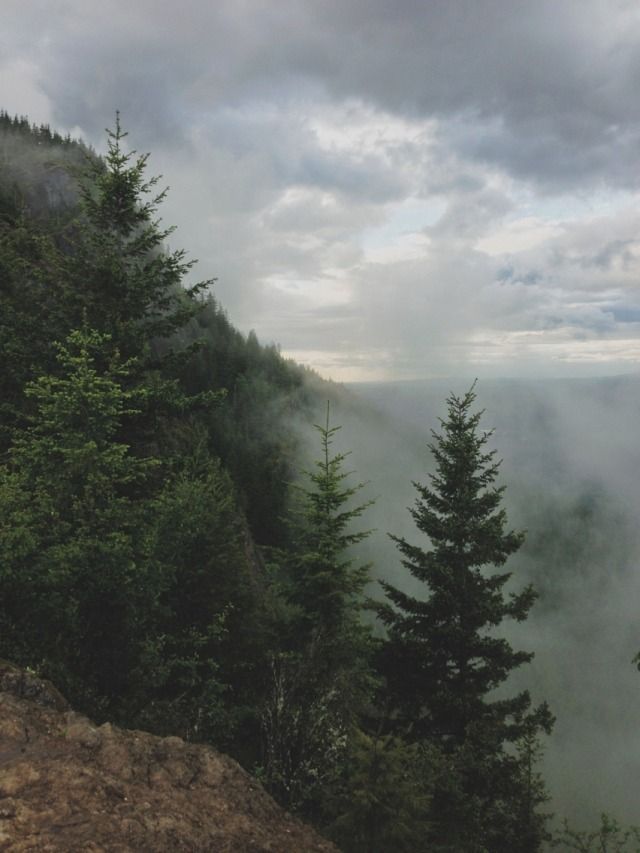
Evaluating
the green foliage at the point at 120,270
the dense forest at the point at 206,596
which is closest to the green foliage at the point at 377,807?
the dense forest at the point at 206,596

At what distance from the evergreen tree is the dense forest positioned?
0.06 m

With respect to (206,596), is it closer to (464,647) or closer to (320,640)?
(320,640)

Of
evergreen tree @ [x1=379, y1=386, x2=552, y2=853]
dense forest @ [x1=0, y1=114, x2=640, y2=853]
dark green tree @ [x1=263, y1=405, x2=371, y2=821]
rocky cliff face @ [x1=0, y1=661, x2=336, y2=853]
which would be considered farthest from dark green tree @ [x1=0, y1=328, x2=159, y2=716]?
evergreen tree @ [x1=379, y1=386, x2=552, y2=853]

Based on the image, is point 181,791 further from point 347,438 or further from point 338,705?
point 347,438

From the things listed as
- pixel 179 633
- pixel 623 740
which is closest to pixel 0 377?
pixel 179 633

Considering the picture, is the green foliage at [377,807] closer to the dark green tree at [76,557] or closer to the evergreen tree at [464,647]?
the dark green tree at [76,557]

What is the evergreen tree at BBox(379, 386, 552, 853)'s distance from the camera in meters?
11.3

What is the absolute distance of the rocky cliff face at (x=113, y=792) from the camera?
4285 millimetres

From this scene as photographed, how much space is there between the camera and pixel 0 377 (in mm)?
11297

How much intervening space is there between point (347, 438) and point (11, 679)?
142744 mm

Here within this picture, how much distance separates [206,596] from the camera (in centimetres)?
1300

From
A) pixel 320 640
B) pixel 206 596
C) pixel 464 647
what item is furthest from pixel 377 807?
pixel 206 596

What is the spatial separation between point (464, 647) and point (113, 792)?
9.63 meters

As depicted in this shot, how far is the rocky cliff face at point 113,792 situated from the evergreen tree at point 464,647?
7336mm
